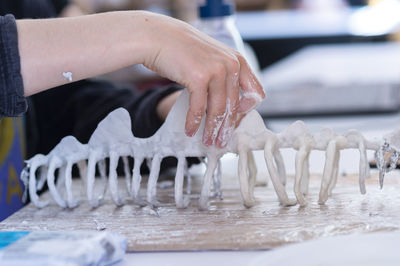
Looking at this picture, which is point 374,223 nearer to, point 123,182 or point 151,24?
point 151,24

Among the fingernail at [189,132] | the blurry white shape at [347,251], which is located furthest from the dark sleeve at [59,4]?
the blurry white shape at [347,251]

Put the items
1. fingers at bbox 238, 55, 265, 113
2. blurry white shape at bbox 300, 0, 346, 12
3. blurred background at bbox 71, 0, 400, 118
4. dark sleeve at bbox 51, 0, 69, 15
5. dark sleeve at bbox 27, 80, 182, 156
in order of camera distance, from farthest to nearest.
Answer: blurry white shape at bbox 300, 0, 346, 12
blurred background at bbox 71, 0, 400, 118
dark sleeve at bbox 51, 0, 69, 15
dark sleeve at bbox 27, 80, 182, 156
fingers at bbox 238, 55, 265, 113

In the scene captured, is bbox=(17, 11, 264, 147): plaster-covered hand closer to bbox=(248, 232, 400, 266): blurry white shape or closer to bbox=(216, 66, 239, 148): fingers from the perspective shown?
bbox=(216, 66, 239, 148): fingers

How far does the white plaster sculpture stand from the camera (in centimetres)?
84

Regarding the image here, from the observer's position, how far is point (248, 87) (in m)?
0.82

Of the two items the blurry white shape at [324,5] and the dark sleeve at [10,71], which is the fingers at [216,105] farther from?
the blurry white shape at [324,5]

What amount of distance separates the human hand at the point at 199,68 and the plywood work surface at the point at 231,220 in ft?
0.43

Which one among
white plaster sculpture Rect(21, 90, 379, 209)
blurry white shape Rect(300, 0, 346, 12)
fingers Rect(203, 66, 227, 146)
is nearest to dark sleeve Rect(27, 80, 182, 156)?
white plaster sculpture Rect(21, 90, 379, 209)

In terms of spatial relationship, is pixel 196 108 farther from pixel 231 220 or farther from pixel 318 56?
pixel 318 56

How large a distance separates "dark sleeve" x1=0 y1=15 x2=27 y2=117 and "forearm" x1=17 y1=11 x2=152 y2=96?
10 mm

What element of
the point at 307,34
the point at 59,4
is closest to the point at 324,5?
the point at 307,34

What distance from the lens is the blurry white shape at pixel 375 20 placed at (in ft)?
9.45

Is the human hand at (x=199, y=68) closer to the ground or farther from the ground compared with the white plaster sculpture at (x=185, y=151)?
farther from the ground

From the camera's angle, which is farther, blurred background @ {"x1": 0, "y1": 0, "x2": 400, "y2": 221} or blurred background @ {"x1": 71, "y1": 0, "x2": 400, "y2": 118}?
blurred background @ {"x1": 71, "y1": 0, "x2": 400, "y2": 118}
